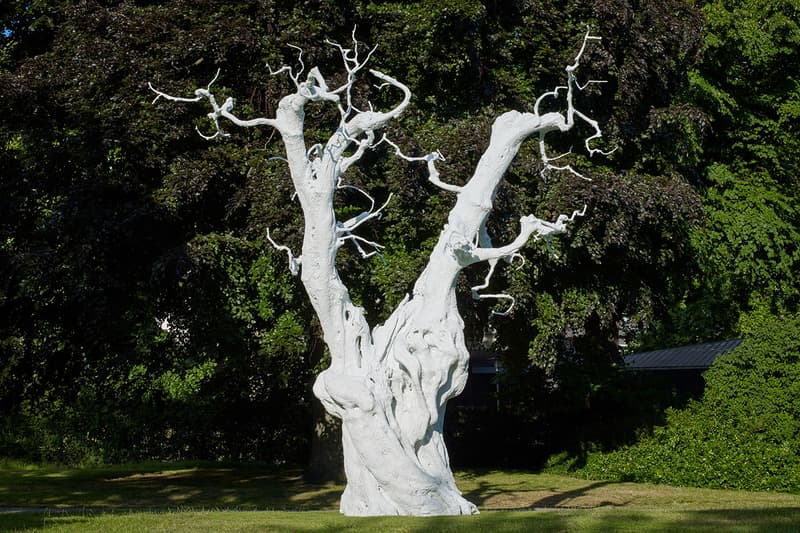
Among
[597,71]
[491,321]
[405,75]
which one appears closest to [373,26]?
[405,75]

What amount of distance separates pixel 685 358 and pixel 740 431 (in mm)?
7230

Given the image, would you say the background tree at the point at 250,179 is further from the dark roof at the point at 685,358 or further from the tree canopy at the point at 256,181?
the dark roof at the point at 685,358

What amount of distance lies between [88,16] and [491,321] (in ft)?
30.9

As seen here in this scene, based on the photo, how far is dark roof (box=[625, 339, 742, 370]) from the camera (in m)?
25.1

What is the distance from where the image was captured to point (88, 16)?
18.2m

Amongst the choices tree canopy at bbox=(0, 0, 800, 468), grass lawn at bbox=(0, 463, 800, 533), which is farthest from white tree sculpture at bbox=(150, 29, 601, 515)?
tree canopy at bbox=(0, 0, 800, 468)

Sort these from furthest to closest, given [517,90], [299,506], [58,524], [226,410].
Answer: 1. [226,410]
2. [517,90]
3. [299,506]
4. [58,524]

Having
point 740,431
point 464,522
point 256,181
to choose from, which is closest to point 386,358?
point 464,522

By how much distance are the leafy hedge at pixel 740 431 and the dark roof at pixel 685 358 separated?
382 cm

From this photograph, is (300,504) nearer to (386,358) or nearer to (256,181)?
(256,181)

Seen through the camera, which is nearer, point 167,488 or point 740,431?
point 740,431

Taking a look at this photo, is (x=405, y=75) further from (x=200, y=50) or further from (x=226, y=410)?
(x=226, y=410)

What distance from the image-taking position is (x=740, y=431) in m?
19.4

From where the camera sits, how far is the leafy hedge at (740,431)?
1853 cm
